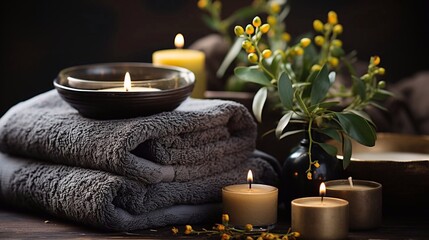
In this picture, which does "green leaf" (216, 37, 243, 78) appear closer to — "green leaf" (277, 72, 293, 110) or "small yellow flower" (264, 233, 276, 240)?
"green leaf" (277, 72, 293, 110)

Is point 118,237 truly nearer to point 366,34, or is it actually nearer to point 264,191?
point 264,191

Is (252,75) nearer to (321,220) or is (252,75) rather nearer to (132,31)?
(321,220)

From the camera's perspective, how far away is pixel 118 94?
3.58 feet

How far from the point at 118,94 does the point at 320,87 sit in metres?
0.28

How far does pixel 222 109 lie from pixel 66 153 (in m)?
0.23

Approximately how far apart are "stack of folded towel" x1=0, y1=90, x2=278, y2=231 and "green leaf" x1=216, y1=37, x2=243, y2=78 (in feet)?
0.95

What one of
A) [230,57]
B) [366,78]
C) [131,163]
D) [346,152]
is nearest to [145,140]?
[131,163]

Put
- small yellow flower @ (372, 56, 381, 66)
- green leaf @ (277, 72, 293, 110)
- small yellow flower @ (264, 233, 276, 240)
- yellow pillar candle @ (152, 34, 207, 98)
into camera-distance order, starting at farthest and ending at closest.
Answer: yellow pillar candle @ (152, 34, 207, 98), small yellow flower @ (372, 56, 381, 66), green leaf @ (277, 72, 293, 110), small yellow flower @ (264, 233, 276, 240)

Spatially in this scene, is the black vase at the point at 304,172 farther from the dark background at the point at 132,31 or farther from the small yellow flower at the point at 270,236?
the dark background at the point at 132,31

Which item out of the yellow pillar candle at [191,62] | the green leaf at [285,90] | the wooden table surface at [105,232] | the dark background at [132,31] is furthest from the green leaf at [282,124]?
the dark background at [132,31]

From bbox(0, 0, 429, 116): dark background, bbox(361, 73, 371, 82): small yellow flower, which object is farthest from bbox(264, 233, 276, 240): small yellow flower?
bbox(0, 0, 429, 116): dark background

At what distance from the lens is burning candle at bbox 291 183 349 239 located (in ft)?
3.26

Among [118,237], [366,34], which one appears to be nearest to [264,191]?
→ [118,237]

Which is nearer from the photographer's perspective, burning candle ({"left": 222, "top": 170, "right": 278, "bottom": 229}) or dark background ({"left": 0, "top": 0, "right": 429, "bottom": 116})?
burning candle ({"left": 222, "top": 170, "right": 278, "bottom": 229})
